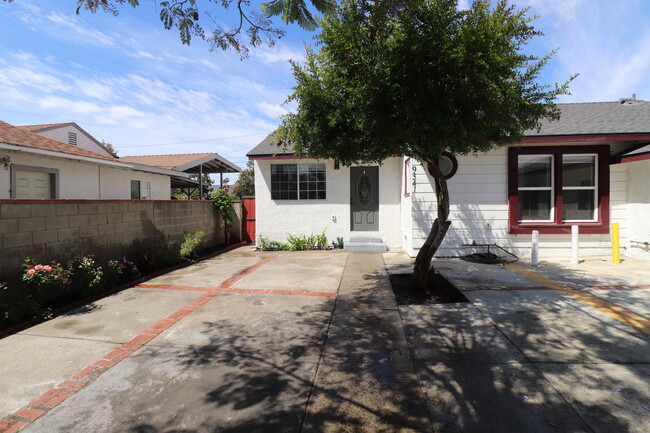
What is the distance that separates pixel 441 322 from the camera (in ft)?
14.6

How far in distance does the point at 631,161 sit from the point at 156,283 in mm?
11685

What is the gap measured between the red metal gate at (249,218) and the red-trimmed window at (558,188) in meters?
9.41

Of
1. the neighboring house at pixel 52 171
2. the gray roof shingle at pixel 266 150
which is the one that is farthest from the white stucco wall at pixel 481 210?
the neighboring house at pixel 52 171

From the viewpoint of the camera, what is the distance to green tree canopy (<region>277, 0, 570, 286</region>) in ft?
13.5

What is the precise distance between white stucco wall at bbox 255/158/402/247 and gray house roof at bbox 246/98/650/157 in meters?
1.45

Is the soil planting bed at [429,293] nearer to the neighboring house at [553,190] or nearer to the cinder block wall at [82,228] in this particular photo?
the neighboring house at [553,190]

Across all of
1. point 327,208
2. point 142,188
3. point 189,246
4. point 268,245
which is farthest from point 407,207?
point 142,188

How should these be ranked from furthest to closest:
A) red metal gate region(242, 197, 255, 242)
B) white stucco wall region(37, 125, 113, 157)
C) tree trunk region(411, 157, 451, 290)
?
white stucco wall region(37, 125, 113, 157), red metal gate region(242, 197, 255, 242), tree trunk region(411, 157, 451, 290)

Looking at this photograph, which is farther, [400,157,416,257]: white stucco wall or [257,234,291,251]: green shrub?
[257,234,291,251]: green shrub

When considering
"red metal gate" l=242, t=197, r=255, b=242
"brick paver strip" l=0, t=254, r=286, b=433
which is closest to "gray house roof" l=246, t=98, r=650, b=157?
"red metal gate" l=242, t=197, r=255, b=242

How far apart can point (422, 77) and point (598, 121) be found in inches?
318

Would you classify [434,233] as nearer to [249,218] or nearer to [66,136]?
[249,218]

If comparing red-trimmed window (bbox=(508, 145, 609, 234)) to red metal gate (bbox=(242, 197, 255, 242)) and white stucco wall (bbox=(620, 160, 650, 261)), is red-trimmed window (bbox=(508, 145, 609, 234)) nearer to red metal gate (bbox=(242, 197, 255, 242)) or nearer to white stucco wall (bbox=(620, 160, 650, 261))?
white stucco wall (bbox=(620, 160, 650, 261))

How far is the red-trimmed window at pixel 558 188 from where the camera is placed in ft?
28.3
